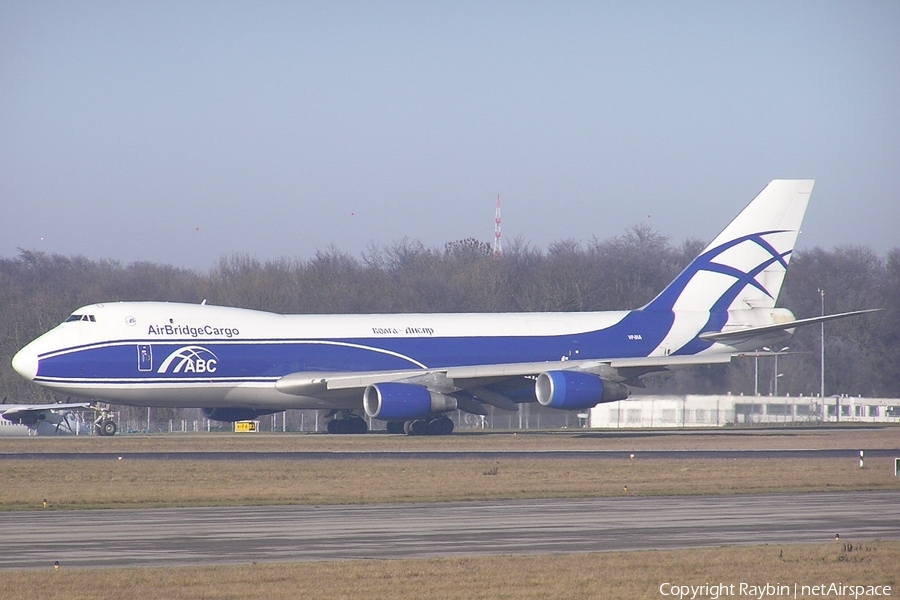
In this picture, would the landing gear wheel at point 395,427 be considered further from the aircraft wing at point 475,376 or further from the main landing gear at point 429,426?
the aircraft wing at point 475,376

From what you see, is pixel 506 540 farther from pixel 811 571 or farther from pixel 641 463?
pixel 641 463

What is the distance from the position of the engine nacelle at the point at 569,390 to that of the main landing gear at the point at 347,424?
7756mm

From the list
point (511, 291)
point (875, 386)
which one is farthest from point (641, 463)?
point (511, 291)

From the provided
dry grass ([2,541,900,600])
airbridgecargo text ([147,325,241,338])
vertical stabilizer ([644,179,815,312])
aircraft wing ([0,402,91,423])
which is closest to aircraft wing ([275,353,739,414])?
airbridgecargo text ([147,325,241,338])

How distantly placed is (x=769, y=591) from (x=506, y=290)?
77.2 m

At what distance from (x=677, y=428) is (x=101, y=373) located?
2492cm

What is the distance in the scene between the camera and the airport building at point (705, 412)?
5694 centimetres

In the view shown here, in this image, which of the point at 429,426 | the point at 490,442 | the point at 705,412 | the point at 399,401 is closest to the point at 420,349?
the point at 429,426

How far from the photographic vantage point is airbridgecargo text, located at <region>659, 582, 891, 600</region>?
1322cm

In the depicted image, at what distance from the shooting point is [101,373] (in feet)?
136

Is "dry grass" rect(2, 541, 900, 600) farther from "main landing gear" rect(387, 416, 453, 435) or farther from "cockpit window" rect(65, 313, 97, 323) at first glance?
"cockpit window" rect(65, 313, 97, 323)

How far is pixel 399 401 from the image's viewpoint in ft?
135

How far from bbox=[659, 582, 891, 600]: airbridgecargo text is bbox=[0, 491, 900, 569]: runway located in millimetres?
2956

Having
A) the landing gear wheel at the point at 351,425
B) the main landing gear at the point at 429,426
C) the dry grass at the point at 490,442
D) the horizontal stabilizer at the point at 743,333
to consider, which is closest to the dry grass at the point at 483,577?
the dry grass at the point at 490,442
